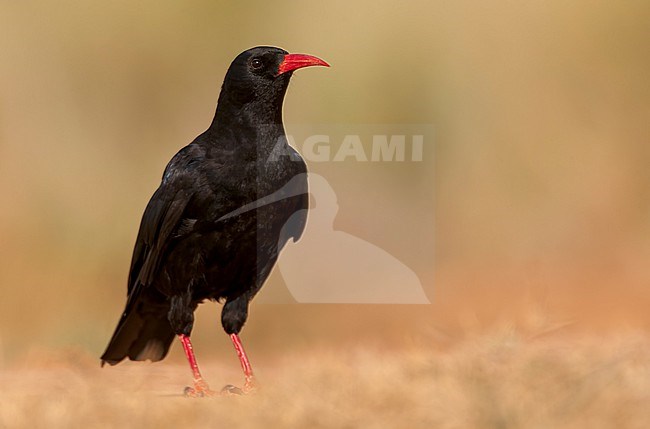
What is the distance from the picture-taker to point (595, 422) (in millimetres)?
3695

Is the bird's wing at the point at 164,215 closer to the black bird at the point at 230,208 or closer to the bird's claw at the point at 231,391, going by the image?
the black bird at the point at 230,208

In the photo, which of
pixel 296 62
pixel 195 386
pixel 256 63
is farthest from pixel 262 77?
pixel 195 386

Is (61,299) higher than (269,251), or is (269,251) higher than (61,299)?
(269,251)

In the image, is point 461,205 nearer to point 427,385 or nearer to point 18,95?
point 18,95

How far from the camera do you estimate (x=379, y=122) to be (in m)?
10.8

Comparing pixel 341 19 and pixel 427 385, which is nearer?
pixel 427 385

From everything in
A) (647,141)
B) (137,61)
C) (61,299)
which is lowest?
(61,299)

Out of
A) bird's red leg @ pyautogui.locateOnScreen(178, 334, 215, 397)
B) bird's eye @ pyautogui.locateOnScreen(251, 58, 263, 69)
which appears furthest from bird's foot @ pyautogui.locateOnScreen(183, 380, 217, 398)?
bird's eye @ pyautogui.locateOnScreen(251, 58, 263, 69)

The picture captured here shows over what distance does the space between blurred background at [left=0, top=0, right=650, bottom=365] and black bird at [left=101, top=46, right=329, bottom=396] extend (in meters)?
2.70

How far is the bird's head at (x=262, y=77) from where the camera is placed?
20.6 ft

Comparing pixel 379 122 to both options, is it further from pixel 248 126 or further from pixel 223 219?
pixel 223 219

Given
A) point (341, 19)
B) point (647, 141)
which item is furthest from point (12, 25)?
point (647, 141)

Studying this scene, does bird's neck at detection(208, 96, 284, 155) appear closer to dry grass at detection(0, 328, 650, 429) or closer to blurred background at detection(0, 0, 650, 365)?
dry grass at detection(0, 328, 650, 429)

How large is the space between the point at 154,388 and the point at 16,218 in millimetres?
5355
